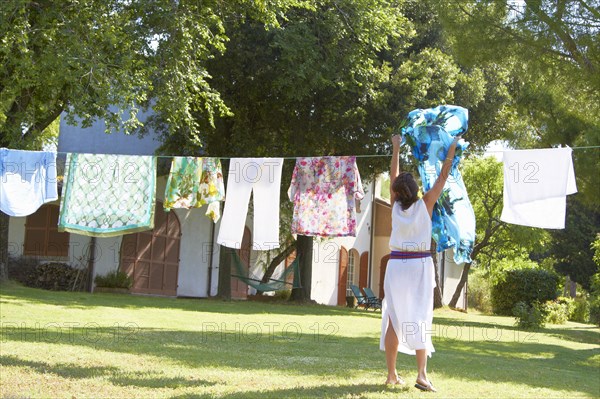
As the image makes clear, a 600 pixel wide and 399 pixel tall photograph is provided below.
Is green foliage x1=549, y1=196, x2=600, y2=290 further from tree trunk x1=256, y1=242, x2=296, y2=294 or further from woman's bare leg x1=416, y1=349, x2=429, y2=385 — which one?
woman's bare leg x1=416, y1=349, x2=429, y2=385

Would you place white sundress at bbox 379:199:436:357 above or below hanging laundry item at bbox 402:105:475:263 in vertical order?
below

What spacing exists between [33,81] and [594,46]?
850 cm

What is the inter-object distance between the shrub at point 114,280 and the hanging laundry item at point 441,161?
46.0 feet

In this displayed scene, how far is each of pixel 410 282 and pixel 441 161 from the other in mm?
1743

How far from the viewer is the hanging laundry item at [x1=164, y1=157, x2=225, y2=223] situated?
9680 mm

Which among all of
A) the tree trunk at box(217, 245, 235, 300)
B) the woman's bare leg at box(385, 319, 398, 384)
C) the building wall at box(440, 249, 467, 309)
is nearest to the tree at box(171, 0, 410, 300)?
the tree trunk at box(217, 245, 235, 300)

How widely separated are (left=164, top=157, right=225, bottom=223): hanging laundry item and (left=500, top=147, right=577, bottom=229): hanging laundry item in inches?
138

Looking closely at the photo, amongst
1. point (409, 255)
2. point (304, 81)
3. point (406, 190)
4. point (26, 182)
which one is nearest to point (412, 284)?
point (409, 255)

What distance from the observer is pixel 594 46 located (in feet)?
35.6

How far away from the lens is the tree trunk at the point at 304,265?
22109 millimetres

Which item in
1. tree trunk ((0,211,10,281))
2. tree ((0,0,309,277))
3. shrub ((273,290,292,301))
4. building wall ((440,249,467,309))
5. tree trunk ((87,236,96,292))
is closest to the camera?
tree ((0,0,309,277))

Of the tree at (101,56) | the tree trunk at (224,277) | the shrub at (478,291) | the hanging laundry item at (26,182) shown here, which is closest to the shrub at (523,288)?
the shrub at (478,291)

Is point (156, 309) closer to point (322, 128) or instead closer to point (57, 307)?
point (57, 307)

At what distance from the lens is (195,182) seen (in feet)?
31.8
